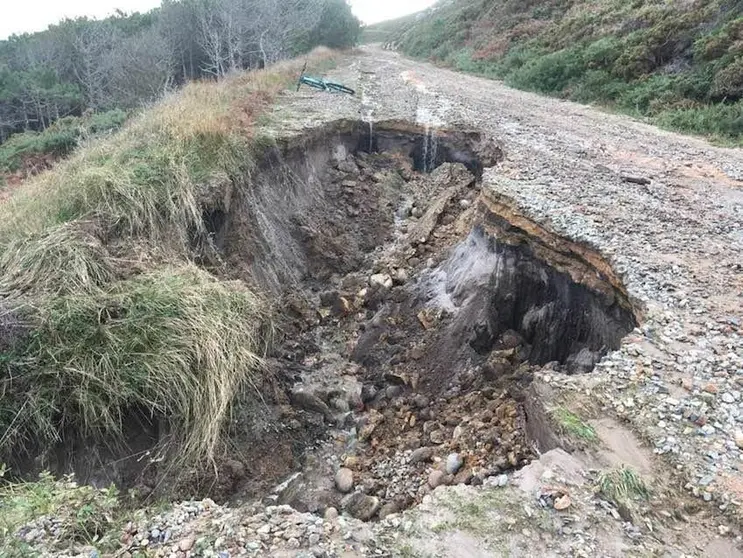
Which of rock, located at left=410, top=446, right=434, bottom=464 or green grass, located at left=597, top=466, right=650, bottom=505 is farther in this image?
rock, located at left=410, top=446, right=434, bottom=464

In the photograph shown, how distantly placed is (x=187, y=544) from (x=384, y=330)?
475 centimetres

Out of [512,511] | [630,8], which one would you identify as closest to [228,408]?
[512,511]

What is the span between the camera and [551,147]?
962 centimetres

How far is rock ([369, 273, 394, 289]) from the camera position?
8717 mm

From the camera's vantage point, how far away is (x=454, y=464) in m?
4.84

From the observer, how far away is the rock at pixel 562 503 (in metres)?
3.37

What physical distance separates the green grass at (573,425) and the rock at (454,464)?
1.11 m

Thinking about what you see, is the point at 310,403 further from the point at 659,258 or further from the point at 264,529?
the point at 659,258

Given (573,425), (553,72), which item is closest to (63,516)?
(573,425)

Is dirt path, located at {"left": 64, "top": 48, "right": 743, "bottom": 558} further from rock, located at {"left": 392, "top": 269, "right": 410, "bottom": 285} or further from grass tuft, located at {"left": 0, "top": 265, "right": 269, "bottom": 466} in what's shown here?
grass tuft, located at {"left": 0, "top": 265, "right": 269, "bottom": 466}

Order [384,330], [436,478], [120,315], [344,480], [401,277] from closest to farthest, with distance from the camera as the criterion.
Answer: [436,478] < [120,315] < [344,480] < [384,330] < [401,277]

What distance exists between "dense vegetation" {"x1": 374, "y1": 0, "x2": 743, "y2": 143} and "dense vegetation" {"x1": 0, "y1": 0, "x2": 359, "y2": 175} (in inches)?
379

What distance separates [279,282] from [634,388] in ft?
18.9

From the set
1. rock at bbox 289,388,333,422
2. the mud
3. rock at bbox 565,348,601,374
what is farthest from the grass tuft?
rock at bbox 565,348,601,374
